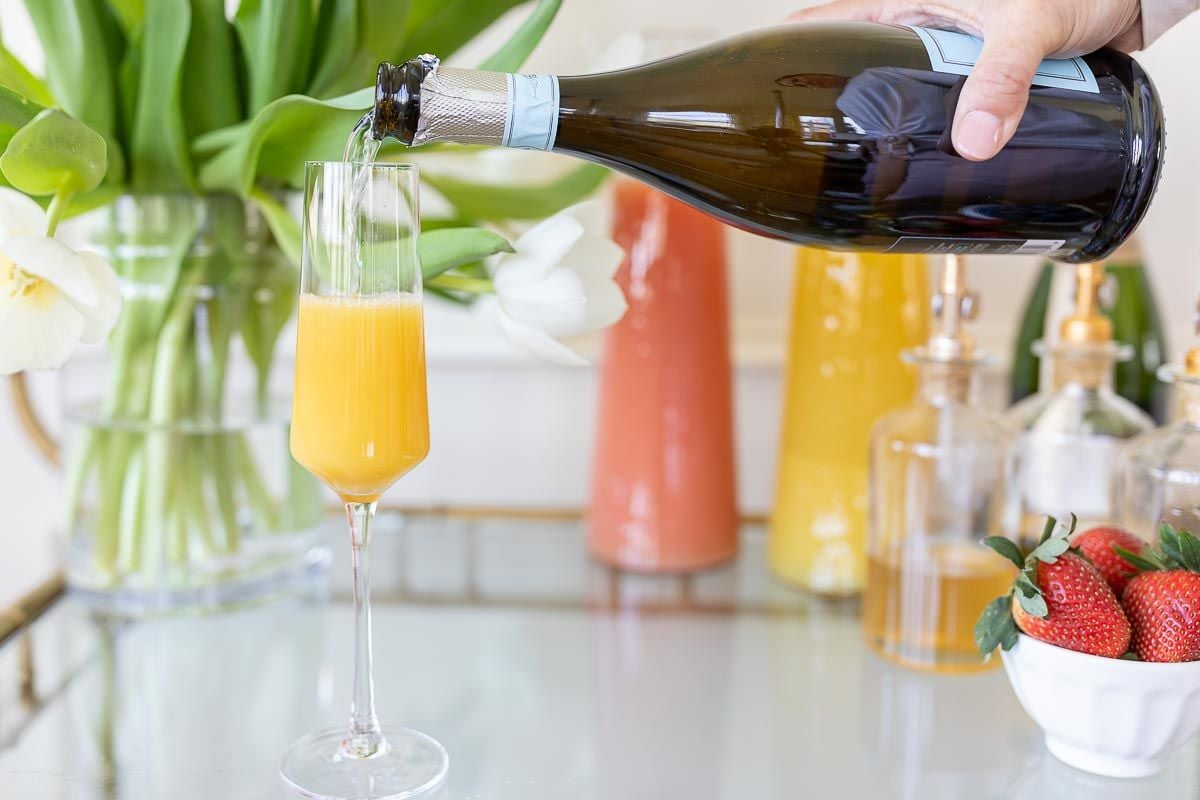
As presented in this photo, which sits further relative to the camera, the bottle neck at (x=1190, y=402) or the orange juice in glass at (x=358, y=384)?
the bottle neck at (x=1190, y=402)

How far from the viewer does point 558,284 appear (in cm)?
73

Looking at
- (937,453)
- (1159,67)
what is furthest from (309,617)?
(1159,67)

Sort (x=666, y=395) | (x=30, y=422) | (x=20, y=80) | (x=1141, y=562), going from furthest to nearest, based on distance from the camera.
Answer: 1. (x=30, y=422)
2. (x=666, y=395)
3. (x=20, y=80)
4. (x=1141, y=562)

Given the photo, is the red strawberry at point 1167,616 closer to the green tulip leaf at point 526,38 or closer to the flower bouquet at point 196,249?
the flower bouquet at point 196,249

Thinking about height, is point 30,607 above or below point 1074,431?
below

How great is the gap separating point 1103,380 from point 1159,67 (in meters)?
0.39

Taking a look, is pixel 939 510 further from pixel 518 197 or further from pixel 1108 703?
pixel 518 197

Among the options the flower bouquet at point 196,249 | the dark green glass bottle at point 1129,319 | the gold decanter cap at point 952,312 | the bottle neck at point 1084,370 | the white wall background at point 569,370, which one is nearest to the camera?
the flower bouquet at point 196,249

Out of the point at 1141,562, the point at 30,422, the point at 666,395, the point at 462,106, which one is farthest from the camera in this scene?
the point at 30,422

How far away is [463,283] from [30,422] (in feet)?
1.98

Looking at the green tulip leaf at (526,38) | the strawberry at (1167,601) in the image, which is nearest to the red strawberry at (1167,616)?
the strawberry at (1167,601)

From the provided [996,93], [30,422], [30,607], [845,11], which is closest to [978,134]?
[996,93]

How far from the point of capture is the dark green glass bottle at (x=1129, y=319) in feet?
3.43

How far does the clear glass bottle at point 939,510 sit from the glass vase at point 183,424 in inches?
18.0
